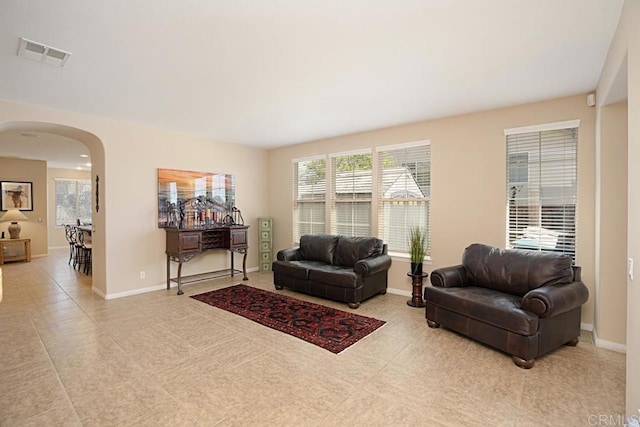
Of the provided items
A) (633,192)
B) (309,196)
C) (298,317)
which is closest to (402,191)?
(309,196)

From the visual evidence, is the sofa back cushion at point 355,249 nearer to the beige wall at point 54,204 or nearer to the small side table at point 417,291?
the small side table at point 417,291

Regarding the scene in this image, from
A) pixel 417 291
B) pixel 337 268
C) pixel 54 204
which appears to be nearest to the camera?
pixel 417 291

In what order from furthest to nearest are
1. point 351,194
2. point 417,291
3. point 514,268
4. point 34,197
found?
point 34,197 < point 351,194 < point 417,291 < point 514,268

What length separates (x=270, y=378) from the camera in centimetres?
254

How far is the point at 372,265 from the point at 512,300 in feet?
5.79

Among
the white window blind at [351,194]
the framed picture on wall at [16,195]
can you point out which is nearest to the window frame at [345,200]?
the white window blind at [351,194]

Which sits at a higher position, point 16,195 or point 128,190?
point 16,195

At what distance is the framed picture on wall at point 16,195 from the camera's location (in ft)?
25.8

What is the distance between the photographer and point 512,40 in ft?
7.91

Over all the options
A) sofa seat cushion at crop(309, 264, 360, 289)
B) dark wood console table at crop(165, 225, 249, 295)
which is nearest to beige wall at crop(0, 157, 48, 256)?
dark wood console table at crop(165, 225, 249, 295)

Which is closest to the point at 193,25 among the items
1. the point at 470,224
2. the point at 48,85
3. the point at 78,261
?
the point at 48,85

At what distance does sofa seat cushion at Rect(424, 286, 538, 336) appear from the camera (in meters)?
2.70

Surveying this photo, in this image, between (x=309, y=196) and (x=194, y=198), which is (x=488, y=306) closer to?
(x=309, y=196)

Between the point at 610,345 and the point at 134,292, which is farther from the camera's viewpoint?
the point at 134,292
